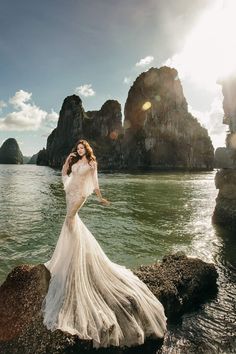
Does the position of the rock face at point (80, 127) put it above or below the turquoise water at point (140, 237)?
above

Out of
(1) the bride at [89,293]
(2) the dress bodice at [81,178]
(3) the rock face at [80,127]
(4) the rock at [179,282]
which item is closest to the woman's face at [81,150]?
(1) the bride at [89,293]

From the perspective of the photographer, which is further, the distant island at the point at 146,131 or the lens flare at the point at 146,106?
the lens flare at the point at 146,106

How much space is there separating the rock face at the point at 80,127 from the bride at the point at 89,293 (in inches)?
6363

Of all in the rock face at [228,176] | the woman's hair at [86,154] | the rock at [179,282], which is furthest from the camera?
the rock face at [228,176]

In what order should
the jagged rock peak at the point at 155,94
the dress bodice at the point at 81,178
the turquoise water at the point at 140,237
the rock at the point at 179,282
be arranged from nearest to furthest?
the dress bodice at the point at 81,178, the rock at the point at 179,282, the turquoise water at the point at 140,237, the jagged rock peak at the point at 155,94

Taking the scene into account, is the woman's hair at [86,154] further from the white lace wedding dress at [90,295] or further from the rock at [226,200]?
the rock at [226,200]

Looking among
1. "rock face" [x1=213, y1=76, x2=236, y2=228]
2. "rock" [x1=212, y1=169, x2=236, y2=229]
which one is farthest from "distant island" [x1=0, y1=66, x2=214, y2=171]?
"rock" [x1=212, y1=169, x2=236, y2=229]

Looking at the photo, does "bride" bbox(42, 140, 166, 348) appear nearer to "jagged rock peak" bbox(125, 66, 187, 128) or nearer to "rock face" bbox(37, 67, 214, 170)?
"rock face" bbox(37, 67, 214, 170)

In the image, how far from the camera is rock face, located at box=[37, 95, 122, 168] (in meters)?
175

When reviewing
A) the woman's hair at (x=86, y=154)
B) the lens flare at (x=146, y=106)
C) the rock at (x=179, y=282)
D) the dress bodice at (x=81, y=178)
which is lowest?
the rock at (x=179, y=282)

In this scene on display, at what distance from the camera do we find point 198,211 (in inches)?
934

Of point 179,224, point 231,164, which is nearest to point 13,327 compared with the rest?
point 179,224

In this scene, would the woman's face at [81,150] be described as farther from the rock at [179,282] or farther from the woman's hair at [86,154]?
the rock at [179,282]

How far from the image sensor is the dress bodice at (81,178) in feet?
19.8
